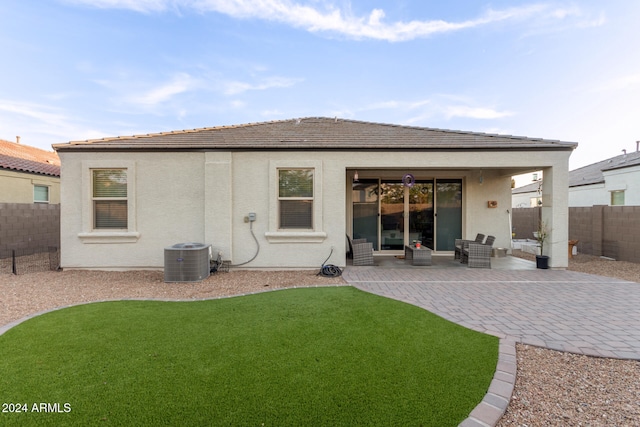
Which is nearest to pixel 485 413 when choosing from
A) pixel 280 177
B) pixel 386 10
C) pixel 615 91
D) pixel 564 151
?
pixel 280 177

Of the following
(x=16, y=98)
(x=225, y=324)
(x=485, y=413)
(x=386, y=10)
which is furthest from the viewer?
(x=16, y=98)

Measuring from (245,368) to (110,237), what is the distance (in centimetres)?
732

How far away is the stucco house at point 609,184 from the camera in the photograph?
49.0ft

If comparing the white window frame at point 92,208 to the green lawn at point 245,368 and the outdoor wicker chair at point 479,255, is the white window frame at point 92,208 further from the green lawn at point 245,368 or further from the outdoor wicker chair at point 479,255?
the outdoor wicker chair at point 479,255

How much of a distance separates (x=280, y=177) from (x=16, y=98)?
1400 centimetres

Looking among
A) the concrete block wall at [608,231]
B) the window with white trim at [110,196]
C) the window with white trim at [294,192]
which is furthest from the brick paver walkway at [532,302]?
the window with white trim at [110,196]

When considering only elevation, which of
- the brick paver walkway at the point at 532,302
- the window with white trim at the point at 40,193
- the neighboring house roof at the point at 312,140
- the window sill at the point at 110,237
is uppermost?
the neighboring house roof at the point at 312,140

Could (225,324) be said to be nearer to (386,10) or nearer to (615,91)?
(386,10)

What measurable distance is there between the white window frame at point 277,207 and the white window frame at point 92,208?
3.97 metres

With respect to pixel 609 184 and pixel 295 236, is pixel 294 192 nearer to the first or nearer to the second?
pixel 295 236

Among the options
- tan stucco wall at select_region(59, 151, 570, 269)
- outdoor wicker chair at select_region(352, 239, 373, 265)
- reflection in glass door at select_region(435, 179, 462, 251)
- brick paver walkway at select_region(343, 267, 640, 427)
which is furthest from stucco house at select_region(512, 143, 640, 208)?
outdoor wicker chair at select_region(352, 239, 373, 265)

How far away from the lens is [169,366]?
9.75 feet

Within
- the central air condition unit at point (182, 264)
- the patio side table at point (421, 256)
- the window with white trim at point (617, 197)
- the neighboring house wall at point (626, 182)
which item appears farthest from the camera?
the window with white trim at point (617, 197)

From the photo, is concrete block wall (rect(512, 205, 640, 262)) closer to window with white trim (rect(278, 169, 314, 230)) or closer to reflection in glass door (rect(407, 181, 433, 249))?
reflection in glass door (rect(407, 181, 433, 249))
